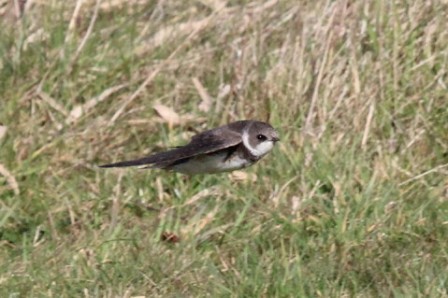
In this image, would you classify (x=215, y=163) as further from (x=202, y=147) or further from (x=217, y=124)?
(x=217, y=124)

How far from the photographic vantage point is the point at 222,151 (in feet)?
17.0

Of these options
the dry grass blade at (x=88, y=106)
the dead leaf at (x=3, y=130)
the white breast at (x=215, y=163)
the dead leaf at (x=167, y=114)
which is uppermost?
the white breast at (x=215, y=163)

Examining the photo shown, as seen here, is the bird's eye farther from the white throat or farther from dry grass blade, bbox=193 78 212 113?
dry grass blade, bbox=193 78 212 113

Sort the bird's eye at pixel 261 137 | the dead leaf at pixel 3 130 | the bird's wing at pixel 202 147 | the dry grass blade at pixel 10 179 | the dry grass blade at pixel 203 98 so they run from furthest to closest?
the dry grass blade at pixel 203 98 → the dead leaf at pixel 3 130 → the dry grass blade at pixel 10 179 → the bird's eye at pixel 261 137 → the bird's wing at pixel 202 147

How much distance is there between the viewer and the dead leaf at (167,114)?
666 centimetres

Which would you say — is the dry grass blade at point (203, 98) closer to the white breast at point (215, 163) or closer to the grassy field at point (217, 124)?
the grassy field at point (217, 124)

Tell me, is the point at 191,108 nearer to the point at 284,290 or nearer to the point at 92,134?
the point at 92,134

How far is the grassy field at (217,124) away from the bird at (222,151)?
42 centimetres

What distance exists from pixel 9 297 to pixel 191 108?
2.05 meters

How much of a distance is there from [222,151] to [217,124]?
1452 millimetres

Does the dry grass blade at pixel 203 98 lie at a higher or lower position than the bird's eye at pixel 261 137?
lower

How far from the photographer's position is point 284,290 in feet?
16.4

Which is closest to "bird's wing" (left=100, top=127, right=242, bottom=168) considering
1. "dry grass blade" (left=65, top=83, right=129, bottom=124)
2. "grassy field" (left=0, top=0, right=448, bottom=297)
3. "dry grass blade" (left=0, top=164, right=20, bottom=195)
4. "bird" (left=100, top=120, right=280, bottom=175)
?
"bird" (left=100, top=120, right=280, bottom=175)

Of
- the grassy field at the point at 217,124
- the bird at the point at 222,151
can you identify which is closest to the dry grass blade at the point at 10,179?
the grassy field at the point at 217,124
